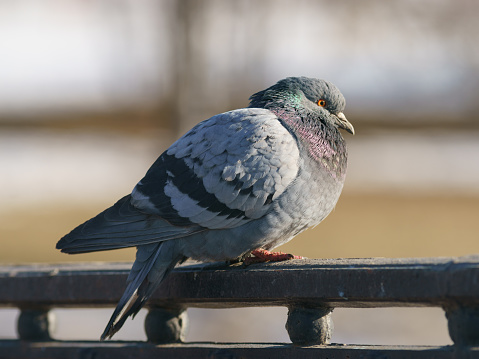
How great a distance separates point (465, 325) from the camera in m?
1.84

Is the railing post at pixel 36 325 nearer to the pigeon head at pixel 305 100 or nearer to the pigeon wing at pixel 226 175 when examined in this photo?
the pigeon wing at pixel 226 175

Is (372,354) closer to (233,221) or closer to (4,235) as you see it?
(233,221)

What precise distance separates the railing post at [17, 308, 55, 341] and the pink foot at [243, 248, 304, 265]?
2.88 feet

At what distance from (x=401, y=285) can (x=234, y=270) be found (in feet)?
2.36

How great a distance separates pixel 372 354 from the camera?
1974 mm

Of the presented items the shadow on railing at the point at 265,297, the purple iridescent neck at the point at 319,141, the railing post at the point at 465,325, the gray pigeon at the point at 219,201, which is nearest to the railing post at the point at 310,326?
the shadow on railing at the point at 265,297

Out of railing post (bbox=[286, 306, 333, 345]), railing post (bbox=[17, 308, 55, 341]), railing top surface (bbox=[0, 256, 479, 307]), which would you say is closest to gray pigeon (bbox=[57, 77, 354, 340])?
railing top surface (bbox=[0, 256, 479, 307])

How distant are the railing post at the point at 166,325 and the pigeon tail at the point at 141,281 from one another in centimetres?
10

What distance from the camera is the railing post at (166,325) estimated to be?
2.54 metres

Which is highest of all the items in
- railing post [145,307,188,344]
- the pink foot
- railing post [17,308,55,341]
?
the pink foot

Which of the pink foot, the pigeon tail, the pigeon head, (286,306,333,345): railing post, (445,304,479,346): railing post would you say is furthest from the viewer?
the pigeon head

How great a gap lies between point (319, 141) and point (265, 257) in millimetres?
598

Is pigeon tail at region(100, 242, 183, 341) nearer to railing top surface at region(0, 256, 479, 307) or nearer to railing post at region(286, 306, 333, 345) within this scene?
railing top surface at region(0, 256, 479, 307)

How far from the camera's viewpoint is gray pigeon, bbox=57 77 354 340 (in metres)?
2.70
